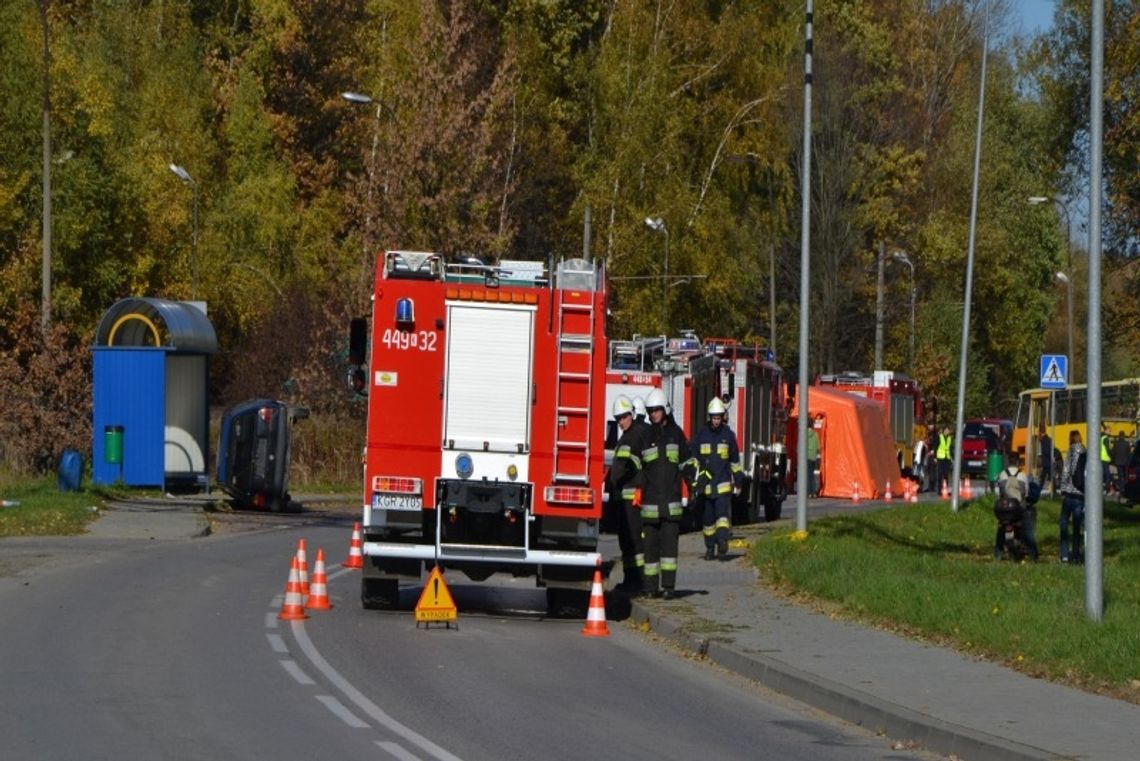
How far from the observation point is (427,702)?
537 inches

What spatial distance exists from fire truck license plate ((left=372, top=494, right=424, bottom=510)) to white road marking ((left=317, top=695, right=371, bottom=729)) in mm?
5795

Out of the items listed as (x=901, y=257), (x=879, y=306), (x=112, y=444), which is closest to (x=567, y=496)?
(x=112, y=444)

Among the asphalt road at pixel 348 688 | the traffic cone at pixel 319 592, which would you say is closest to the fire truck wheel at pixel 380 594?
the asphalt road at pixel 348 688

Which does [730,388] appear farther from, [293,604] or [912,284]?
[912,284]

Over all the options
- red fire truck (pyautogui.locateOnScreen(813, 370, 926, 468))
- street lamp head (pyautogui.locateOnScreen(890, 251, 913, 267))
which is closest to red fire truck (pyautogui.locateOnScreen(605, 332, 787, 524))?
red fire truck (pyautogui.locateOnScreen(813, 370, 926, 468))

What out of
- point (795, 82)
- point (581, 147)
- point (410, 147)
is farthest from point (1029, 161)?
point (410, 147)

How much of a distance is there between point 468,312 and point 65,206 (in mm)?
36626

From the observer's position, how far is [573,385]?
1978 cm

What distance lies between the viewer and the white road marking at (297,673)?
14.3m

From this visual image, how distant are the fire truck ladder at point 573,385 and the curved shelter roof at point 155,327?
68.2ft

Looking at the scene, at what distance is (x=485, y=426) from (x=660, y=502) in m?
2.25

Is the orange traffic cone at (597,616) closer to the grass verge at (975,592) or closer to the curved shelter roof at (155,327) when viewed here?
the grass verge at (975,592)

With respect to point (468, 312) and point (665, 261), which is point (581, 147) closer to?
point (665, 261)

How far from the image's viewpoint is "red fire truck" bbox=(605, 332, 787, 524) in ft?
111
